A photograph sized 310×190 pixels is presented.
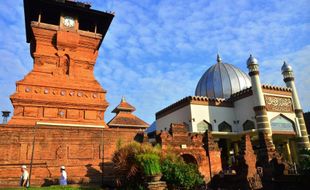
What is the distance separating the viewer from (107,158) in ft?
51.9

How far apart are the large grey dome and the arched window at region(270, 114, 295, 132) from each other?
18.7ft

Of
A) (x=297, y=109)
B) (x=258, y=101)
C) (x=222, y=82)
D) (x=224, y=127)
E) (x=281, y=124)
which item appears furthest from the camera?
(x=222, y=82)

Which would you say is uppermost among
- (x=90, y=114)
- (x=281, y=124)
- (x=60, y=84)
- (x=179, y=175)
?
(x=60, y=84)

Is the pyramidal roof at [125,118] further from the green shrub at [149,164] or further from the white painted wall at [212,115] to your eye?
the green shrub at [149,164]

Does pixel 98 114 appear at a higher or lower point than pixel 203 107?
lower

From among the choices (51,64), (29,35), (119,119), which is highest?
(29,35)

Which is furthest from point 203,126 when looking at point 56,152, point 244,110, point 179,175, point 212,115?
point 56,152

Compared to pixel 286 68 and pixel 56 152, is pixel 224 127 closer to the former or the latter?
pixel 286 68

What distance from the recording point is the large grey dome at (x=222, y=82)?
104ft

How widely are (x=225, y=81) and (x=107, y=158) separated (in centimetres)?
2094

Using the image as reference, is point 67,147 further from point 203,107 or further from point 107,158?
point 203,107

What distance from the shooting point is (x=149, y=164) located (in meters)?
11.3

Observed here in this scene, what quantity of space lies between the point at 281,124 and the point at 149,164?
73.0ft

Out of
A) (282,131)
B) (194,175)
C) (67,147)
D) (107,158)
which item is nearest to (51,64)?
(67,147)
